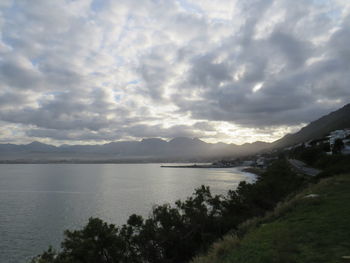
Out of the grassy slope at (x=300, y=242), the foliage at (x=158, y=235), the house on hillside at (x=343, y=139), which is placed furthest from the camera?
the house on hillside at (x=343, y=139)

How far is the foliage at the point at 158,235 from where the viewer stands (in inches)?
659

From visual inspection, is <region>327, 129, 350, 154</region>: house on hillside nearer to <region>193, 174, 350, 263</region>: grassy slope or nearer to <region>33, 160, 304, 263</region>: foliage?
<region>33, 160, 304, 263</region>: foliage

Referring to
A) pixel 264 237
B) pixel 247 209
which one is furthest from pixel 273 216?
pixel 247 209

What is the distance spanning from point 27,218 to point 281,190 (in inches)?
1599

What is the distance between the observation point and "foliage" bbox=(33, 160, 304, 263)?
54.9ft

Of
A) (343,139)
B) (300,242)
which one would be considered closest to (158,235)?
(300,242)

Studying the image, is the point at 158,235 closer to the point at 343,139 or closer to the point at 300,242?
the point at 300,242

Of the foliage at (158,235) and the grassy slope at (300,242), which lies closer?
the grassy slope at (300,242)

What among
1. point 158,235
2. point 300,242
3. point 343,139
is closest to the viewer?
point 300,242

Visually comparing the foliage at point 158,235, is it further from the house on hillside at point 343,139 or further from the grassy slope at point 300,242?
the house on hillside at point 343,139

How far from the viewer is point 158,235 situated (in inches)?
832

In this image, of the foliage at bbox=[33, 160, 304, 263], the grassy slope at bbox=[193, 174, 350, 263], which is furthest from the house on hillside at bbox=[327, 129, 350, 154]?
the grassy slope at bbox=[193, 174, 350, 263]

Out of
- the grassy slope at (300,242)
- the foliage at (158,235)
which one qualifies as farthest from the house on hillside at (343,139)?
the grassy slope at (300,242)

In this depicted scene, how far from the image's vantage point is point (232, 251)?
35.7 ft
